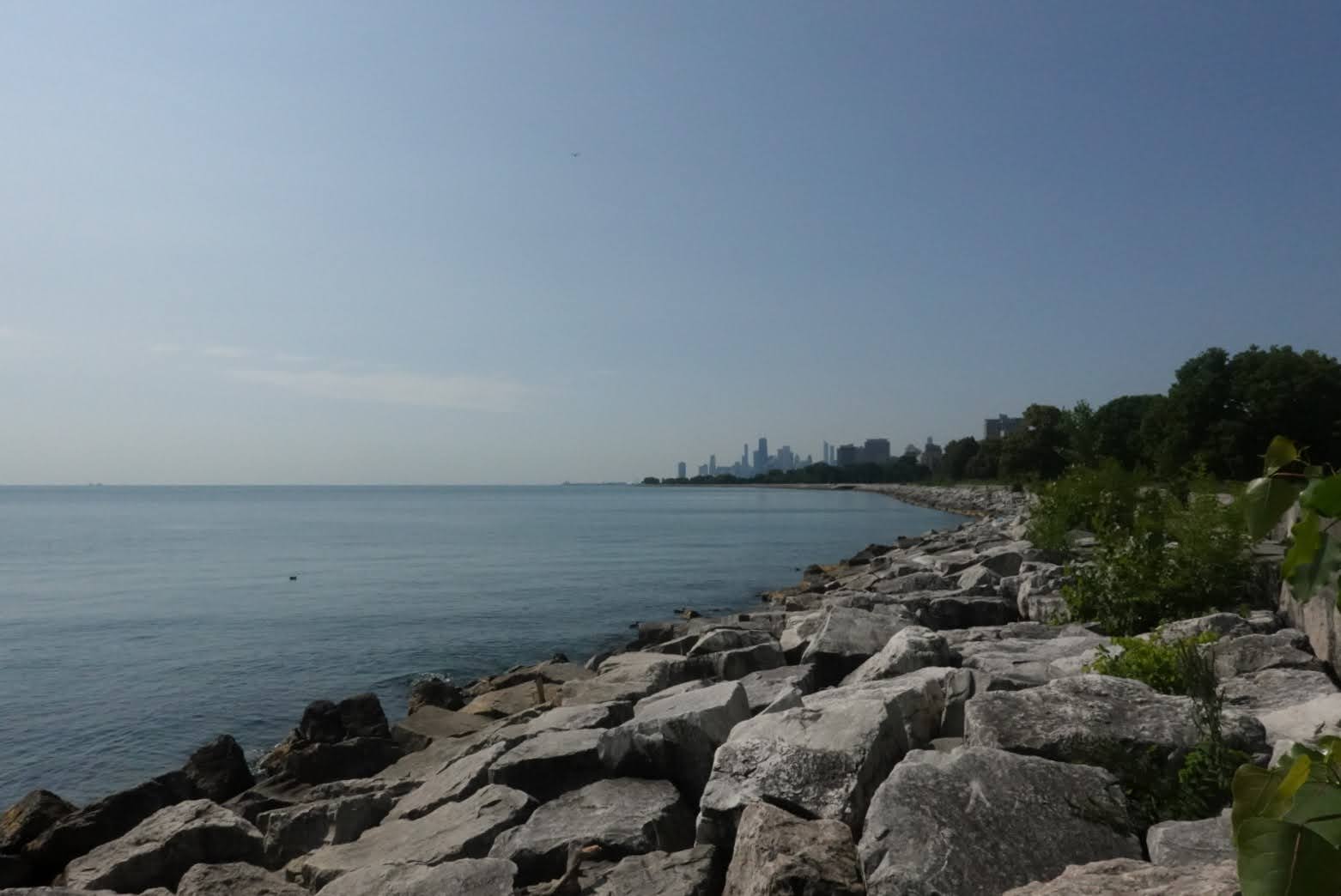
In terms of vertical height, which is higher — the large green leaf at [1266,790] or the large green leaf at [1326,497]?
the large green leaf at [1326,497]

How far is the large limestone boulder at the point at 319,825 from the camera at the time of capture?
6.95m

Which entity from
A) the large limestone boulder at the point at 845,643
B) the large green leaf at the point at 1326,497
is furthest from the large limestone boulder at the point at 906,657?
the large green leaf at the point at 1326,497

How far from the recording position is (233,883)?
17.8 ft

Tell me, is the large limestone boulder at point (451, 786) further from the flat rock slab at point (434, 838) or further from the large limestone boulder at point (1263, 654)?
the large limestone boulder at point (1263, 654)

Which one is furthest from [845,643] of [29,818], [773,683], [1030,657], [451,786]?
[29,818]

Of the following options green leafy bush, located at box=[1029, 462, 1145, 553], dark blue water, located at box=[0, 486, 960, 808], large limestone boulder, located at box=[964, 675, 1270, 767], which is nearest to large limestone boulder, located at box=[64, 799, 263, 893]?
dark blue water, located at box=[0, 486, 960, 808]

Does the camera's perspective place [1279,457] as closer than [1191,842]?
Yes

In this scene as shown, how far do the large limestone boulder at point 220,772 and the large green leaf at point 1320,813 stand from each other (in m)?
10.0

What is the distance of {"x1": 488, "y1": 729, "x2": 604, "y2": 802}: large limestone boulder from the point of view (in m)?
6.27

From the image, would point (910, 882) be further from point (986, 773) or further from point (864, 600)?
point (864, 600)

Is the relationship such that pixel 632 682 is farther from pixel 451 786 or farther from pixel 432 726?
pixel 451 786

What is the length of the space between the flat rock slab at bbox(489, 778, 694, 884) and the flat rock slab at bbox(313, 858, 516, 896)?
0.94 ft

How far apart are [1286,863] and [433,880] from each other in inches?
179

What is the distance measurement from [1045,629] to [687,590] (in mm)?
16941
